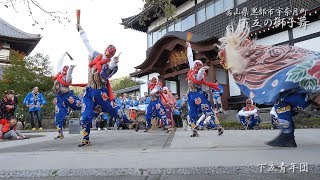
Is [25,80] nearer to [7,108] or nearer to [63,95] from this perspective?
[7,108]

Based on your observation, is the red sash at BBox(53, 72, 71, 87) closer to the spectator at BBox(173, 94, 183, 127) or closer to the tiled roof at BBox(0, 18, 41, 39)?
the spectator at BBox(173, 94, 183, 127)

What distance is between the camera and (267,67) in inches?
214

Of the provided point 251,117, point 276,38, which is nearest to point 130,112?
point 251,117

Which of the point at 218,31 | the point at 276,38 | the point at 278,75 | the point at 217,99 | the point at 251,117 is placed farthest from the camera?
the point at 218,31

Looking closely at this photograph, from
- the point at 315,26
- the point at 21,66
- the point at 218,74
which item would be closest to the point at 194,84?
the point at 315,26

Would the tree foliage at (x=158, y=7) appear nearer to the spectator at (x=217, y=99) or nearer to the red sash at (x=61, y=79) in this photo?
the red sash at (x=61, y=79)

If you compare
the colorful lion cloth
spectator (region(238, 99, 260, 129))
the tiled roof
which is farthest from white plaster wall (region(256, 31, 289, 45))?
the tiled roof

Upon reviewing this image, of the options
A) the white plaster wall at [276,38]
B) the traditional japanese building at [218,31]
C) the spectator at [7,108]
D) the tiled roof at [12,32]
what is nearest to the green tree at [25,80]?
the traditional japanese building at [218,31]

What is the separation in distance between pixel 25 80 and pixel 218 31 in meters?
11.0

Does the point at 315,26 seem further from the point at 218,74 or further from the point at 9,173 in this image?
the point at 9,173

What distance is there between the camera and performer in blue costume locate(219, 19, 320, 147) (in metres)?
5.07

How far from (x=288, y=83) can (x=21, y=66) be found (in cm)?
1793

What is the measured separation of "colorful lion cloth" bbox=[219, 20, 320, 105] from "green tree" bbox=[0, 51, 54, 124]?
627 inches

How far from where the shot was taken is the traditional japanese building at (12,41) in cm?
2749
